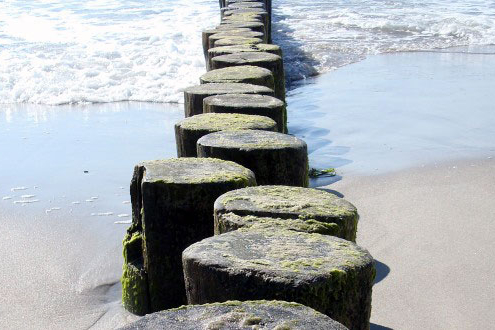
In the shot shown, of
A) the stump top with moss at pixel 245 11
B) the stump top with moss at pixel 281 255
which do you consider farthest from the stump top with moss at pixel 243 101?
the stump top with moss at pixel 245 11

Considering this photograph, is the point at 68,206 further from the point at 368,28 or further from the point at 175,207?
the point at 368,28

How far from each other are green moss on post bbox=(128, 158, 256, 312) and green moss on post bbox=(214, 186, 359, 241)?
0.19 metres

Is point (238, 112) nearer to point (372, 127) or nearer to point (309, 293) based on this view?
point (309, 293)

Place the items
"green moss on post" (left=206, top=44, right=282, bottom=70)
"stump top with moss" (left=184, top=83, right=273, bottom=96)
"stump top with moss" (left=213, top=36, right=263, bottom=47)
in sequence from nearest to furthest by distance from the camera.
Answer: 1. "stump top with moss" (left=184, top=83, right=273, bottom=96)
2. "green moss on post" (left=206, top=44, right=282, bottom=70)
3. "stump top with moss" (left=213, top=36, right=263, bottom=47)

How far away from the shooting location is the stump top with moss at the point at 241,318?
1629mm

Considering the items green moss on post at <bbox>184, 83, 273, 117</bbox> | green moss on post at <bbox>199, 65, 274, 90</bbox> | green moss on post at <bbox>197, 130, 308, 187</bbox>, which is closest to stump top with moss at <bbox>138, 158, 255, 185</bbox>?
green moss on post at <bbox>197, 130, 308, 187</bbox>

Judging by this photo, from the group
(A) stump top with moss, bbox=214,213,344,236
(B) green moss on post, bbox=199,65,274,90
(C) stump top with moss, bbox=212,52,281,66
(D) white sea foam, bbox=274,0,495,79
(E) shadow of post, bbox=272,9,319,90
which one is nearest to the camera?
(A) stump top with moss, bbox=214,213,344,236

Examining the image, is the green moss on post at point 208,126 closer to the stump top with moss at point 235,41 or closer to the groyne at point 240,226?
the groyne at point 240,226

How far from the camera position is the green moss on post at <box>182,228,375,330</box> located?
6.15ft

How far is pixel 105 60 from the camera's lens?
34.2 ft

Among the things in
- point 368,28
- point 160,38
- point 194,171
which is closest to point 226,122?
point 194,171

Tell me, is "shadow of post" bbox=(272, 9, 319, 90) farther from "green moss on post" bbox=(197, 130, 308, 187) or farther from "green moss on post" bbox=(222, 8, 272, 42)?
"green moss on post" bbox=(197, 130, 308, 187)

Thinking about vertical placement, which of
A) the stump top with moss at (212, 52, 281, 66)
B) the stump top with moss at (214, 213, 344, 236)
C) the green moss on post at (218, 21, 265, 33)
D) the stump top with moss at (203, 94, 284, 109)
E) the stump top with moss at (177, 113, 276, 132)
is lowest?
the green moss on post at (218, 21, 265, 33)

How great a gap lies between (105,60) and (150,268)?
7.81 metres
